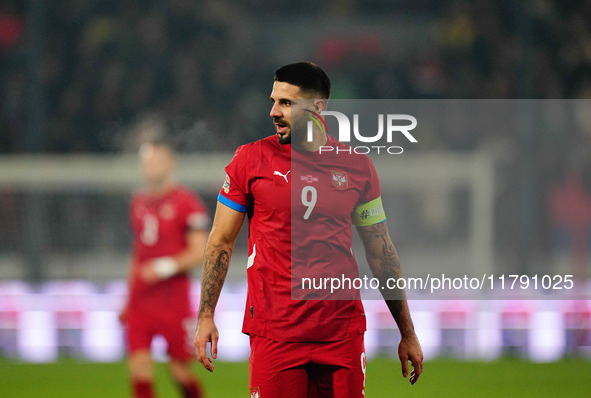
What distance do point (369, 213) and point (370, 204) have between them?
0.04 meters

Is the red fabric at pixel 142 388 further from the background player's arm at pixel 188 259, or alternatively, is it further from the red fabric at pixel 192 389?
the background player's arm at pixel 188 259

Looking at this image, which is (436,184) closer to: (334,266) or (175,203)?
(175,203)

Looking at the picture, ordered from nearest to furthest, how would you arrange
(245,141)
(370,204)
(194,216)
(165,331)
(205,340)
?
(205,340) → (370,204) → (165,331) → (194,216) → (245,141)

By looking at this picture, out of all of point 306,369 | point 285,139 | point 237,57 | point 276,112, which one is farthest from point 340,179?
point 237,57

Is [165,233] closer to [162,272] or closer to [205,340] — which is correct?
[162,272]

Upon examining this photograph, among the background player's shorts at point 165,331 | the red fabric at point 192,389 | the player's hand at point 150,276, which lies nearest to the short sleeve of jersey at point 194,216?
the player's hand at point 150,276

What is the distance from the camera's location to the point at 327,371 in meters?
3.41

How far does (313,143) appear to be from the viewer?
11.4 ft

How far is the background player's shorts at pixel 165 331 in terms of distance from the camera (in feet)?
19.3

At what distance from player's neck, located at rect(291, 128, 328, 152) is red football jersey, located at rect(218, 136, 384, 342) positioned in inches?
0.9

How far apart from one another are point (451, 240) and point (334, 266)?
8699 mm

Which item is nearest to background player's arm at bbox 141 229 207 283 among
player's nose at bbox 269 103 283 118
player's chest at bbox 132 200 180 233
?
player's chest at bbox 132 200 180 233

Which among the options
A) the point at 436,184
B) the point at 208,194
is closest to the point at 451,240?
the point at 436,184

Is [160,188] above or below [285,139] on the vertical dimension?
above
